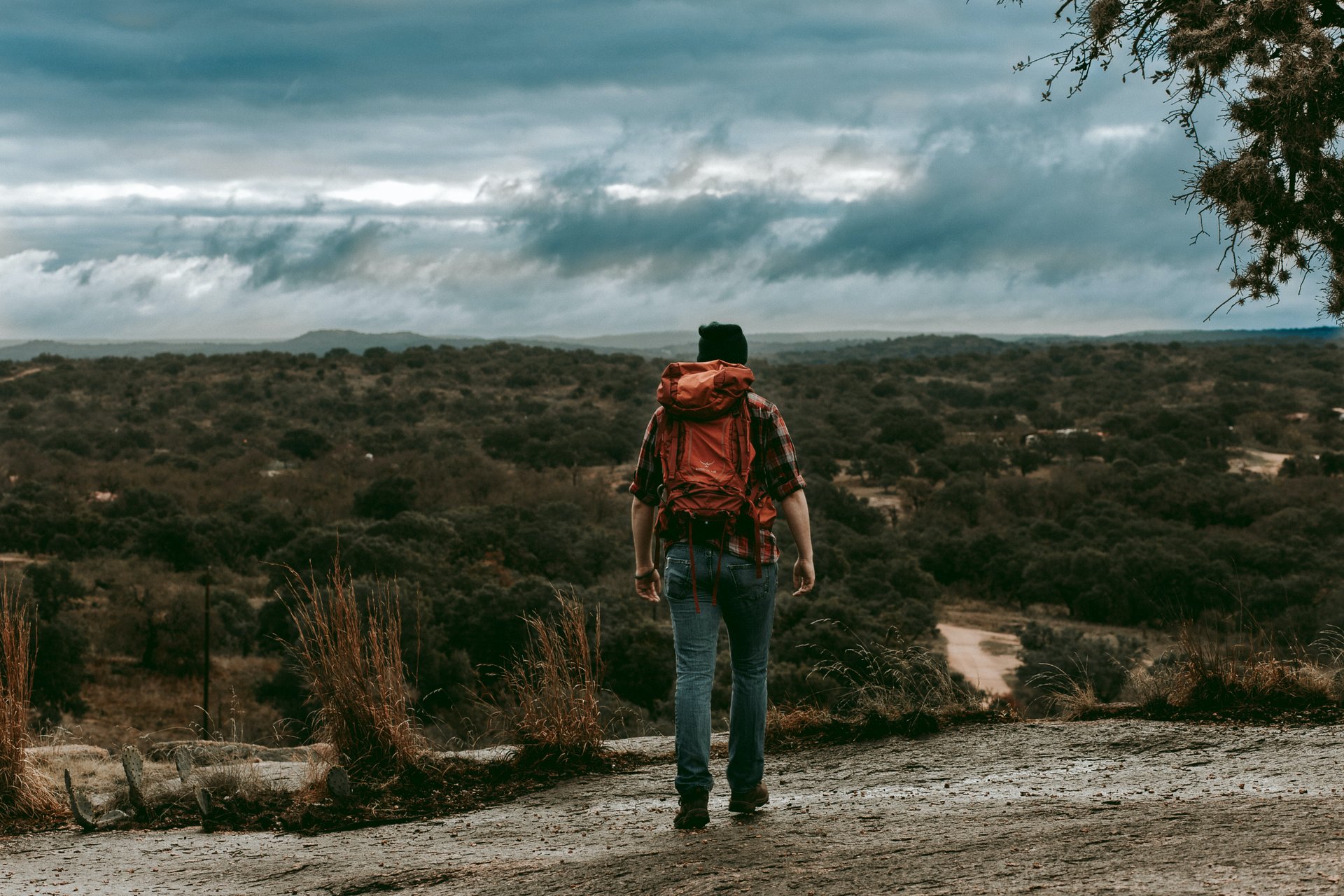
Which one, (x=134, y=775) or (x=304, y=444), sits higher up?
(x=134, y=775)

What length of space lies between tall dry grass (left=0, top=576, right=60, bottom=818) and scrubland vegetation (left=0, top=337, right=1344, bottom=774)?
1255 mm

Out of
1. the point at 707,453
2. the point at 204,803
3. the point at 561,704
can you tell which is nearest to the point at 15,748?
the point at 204,803

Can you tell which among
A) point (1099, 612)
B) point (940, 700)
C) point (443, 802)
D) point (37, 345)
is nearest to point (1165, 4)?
point (940, 700)

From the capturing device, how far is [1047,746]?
207 inches

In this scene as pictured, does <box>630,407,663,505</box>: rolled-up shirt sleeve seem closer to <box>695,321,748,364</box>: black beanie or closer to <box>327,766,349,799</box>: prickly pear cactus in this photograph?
<box>695,321,748,364</box>: black beanie

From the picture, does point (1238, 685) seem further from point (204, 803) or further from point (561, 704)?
point (204, 803)

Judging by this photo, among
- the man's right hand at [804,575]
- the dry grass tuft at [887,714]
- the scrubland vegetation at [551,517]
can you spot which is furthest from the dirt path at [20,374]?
the man's right hand at [804,575]

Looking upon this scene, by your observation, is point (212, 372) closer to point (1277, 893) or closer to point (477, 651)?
point (477, 651)

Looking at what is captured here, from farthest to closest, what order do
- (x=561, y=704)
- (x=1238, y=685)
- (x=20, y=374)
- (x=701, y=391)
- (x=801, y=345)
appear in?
(x=801, y=345), (x=20, y=374), (x=1238, y=685), (x=561, y=704), (x=701, y=391)

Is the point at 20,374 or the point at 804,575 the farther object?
the point at 20,374

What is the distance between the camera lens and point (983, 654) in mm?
18328

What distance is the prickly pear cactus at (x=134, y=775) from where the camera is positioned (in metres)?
5.21

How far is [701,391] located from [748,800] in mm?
1520

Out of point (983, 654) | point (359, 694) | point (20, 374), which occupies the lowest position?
point (983, 654)
